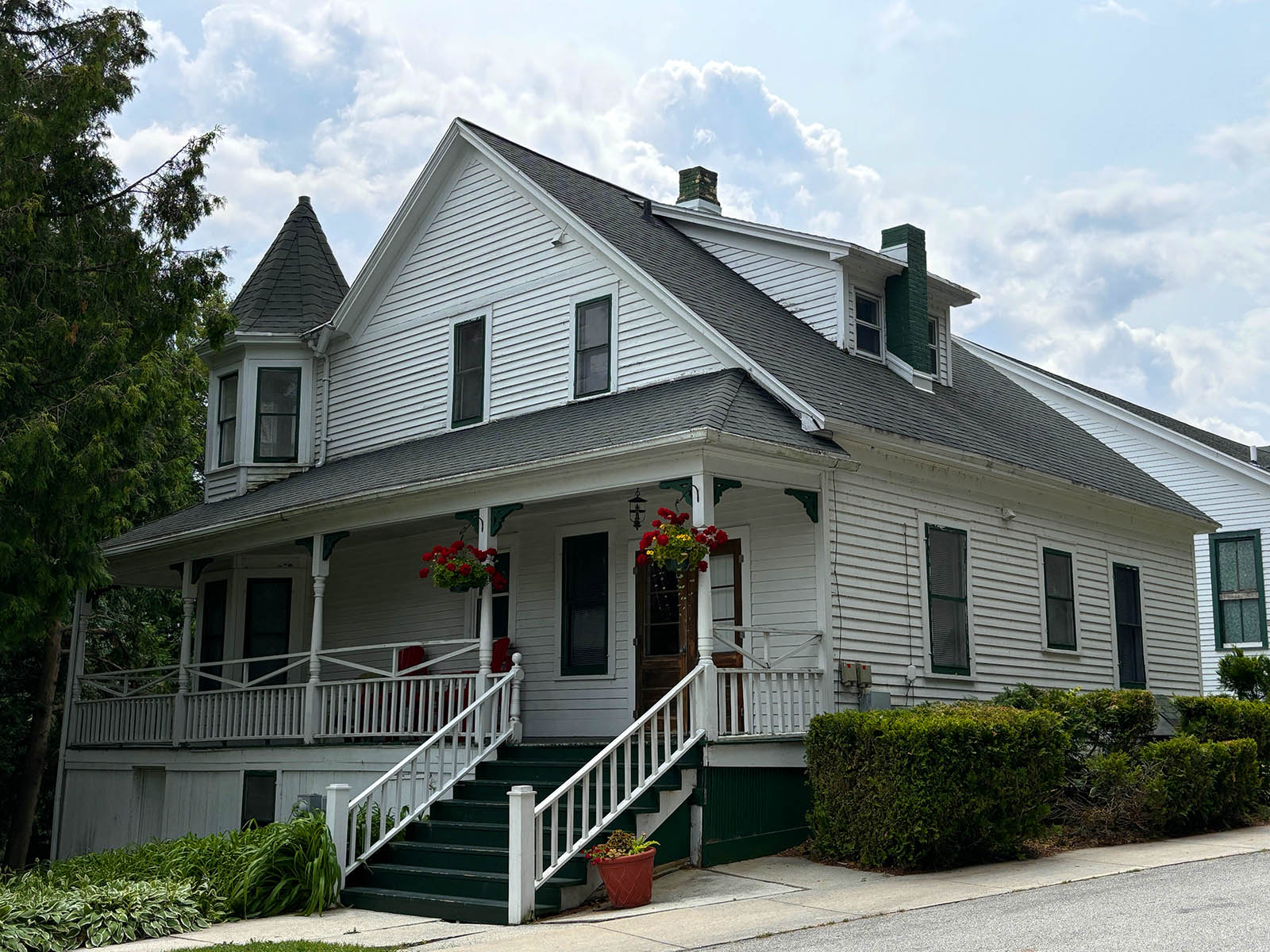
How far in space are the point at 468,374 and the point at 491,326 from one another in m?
0.73

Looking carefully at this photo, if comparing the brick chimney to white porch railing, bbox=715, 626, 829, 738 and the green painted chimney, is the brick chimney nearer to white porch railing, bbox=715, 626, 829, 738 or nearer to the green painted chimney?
the green painted chimney

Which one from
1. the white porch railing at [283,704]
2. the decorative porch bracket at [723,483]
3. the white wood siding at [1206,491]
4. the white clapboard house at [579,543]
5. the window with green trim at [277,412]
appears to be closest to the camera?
the white clapboard house at [579,543]

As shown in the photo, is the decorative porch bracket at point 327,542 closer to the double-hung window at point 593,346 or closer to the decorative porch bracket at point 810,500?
the double-hung window at point 593,346

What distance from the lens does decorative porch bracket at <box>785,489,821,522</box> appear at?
13.4 meters

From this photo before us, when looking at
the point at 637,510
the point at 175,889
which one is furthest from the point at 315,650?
the point at 175,889

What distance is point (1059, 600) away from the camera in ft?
56.7

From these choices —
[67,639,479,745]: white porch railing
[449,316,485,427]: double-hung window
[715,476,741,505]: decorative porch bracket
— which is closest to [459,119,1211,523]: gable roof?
[715,476,741,505]: decorative porch bracket

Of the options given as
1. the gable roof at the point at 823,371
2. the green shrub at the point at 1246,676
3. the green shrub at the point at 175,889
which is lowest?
the green shrub at the point at 175,889

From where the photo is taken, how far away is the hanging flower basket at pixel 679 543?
1216 centimetres

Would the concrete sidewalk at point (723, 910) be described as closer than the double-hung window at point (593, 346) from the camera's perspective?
Yes

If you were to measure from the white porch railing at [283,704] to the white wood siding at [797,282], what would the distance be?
5971 millimetres

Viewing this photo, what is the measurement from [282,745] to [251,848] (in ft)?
15.6

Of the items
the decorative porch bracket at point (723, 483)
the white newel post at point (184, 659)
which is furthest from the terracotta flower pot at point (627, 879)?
the white newel post at point (184, 659)

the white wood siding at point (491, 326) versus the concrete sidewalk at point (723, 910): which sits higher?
the white wood siding at point (491, 326)
